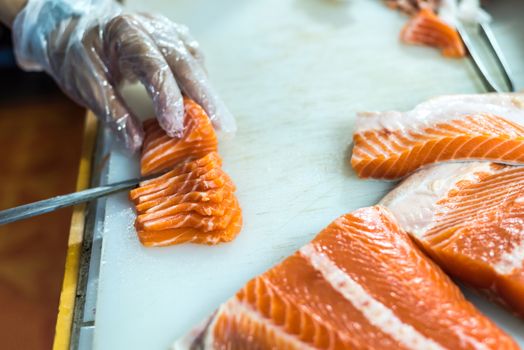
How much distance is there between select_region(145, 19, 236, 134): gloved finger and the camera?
2609 mm

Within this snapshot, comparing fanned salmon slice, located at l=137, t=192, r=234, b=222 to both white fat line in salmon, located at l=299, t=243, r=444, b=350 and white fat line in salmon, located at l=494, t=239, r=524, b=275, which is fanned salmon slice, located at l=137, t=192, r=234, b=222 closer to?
white fat line in salmon, located at l=299, t=243, r=444, b=350

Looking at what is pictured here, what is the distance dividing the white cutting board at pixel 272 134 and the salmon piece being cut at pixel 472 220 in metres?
0.16

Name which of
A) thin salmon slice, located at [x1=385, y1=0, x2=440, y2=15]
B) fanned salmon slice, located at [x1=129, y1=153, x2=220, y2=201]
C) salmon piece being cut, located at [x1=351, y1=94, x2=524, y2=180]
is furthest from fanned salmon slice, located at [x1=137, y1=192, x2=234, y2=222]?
thin salmon slice, located at [x1=385, y1=0, x2=440, y2=15]

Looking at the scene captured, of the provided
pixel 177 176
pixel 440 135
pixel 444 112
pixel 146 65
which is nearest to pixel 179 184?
pixel 177 176

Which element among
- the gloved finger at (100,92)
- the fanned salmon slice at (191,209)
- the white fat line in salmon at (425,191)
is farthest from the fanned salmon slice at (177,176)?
the white fat line in salmon at (425,191)

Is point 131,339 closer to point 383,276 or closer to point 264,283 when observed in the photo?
point 264,283

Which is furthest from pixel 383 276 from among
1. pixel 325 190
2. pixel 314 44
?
pixel 314 44

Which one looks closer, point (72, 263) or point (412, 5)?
point (72, 263)

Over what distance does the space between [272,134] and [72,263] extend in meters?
1.12

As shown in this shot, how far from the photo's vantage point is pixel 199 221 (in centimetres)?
224

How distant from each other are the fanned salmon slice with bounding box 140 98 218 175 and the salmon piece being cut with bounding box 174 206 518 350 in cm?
75

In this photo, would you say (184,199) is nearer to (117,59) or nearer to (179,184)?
(179,184)

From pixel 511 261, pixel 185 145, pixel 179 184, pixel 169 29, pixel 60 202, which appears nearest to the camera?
pixel 511 261

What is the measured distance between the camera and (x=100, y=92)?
8.52 ft
